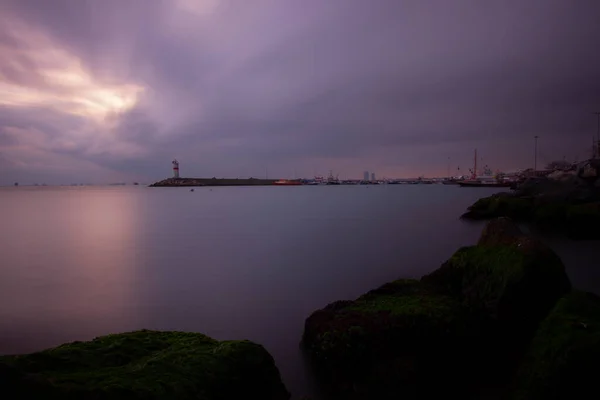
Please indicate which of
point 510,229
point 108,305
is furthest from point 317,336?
point 108,305

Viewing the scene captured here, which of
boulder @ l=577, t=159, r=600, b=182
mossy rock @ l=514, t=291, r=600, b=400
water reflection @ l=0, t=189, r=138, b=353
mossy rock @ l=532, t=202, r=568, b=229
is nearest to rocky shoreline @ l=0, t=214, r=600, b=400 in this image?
mossy rock @ l=514, t=291, r=600, b=400

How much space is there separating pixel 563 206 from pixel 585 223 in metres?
4.44

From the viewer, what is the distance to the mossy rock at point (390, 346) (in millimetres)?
5574

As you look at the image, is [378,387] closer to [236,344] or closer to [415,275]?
[236,344]

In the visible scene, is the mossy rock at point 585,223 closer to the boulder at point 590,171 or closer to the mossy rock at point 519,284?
the boulder at point 590,171

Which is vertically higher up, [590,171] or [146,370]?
[590,171]

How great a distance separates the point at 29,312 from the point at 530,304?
1483cm

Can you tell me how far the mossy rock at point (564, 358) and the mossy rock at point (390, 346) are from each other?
57.3 inches

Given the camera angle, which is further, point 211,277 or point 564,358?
point 211,277

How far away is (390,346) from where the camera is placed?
5.83 metres

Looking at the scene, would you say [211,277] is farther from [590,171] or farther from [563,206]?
[590,171]

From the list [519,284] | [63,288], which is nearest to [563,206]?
[519,284]

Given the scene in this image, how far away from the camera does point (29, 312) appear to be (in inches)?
451

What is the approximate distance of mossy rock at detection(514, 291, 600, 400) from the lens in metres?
4.06
